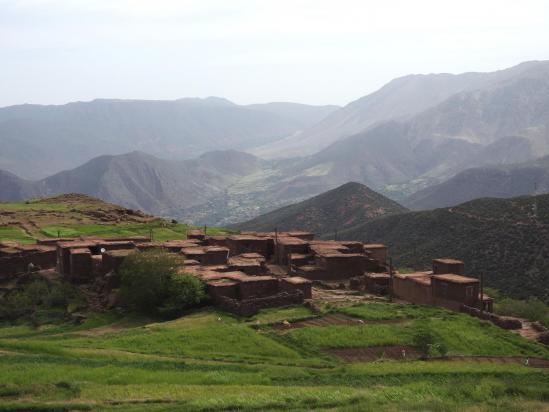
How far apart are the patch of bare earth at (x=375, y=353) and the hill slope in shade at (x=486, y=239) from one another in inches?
1244

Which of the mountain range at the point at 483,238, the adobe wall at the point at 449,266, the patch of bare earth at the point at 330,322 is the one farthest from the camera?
the mountain range at the point at 483,238

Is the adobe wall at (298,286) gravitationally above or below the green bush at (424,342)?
above

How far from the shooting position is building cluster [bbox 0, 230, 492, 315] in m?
37.8

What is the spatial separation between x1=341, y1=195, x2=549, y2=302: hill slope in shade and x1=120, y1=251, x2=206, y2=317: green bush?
33.5m

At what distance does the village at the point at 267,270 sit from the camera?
123 ft

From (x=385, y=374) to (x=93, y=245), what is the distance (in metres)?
28.2

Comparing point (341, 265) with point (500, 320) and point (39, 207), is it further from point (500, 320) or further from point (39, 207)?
point (39, 207)

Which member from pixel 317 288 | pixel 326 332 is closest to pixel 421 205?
pixel 317 288

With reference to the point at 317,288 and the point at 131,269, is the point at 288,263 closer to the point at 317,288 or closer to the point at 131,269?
the point at 317,288

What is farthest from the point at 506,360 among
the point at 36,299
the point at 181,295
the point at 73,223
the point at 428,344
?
the point at 73,223

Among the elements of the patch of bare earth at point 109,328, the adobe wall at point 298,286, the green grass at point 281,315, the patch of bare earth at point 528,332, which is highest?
the adobe wall at point 298,286

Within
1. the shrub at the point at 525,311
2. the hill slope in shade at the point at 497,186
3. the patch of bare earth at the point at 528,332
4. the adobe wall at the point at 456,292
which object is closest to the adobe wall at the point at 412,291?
the adobe wall at the point at 456,292

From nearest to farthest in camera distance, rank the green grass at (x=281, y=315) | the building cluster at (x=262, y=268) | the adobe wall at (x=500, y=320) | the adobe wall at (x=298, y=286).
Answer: the green grass at (x=281, y=315)
the adobe wall at (x=500, y=320)
the building cluster at (x=262, y=268)
the adobe wall at (x=298, y=286)

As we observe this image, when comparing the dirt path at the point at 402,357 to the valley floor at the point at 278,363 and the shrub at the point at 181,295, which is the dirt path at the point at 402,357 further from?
the shrub at the point at 181,295
